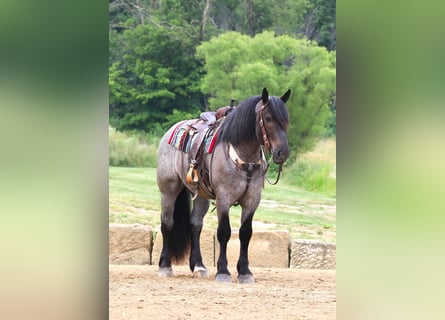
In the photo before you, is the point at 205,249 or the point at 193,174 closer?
the point at 193,174

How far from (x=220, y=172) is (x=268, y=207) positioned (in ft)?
23.7

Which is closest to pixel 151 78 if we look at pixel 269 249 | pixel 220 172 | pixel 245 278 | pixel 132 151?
pixel 132 151

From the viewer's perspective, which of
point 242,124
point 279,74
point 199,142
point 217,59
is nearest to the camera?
point 242,124

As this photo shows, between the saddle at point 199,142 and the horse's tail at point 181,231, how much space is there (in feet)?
0.93

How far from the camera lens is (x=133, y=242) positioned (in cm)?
759

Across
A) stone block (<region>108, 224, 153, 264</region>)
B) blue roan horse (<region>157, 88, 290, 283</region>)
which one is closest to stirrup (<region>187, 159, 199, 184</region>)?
blue roan horse (<region>157, 88, 290, 283</region>)

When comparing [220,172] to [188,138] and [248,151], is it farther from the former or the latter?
[188,138]

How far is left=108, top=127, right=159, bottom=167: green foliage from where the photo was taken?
1350 cm

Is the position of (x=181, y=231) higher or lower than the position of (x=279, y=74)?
lower

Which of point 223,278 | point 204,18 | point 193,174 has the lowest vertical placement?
point 223,278

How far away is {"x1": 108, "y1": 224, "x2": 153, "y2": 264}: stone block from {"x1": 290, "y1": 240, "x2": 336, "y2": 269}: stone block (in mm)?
1322

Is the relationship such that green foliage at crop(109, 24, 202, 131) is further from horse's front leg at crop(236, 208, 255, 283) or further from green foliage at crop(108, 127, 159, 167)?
horse's front leg at crop(236, 208, 255, 283)
